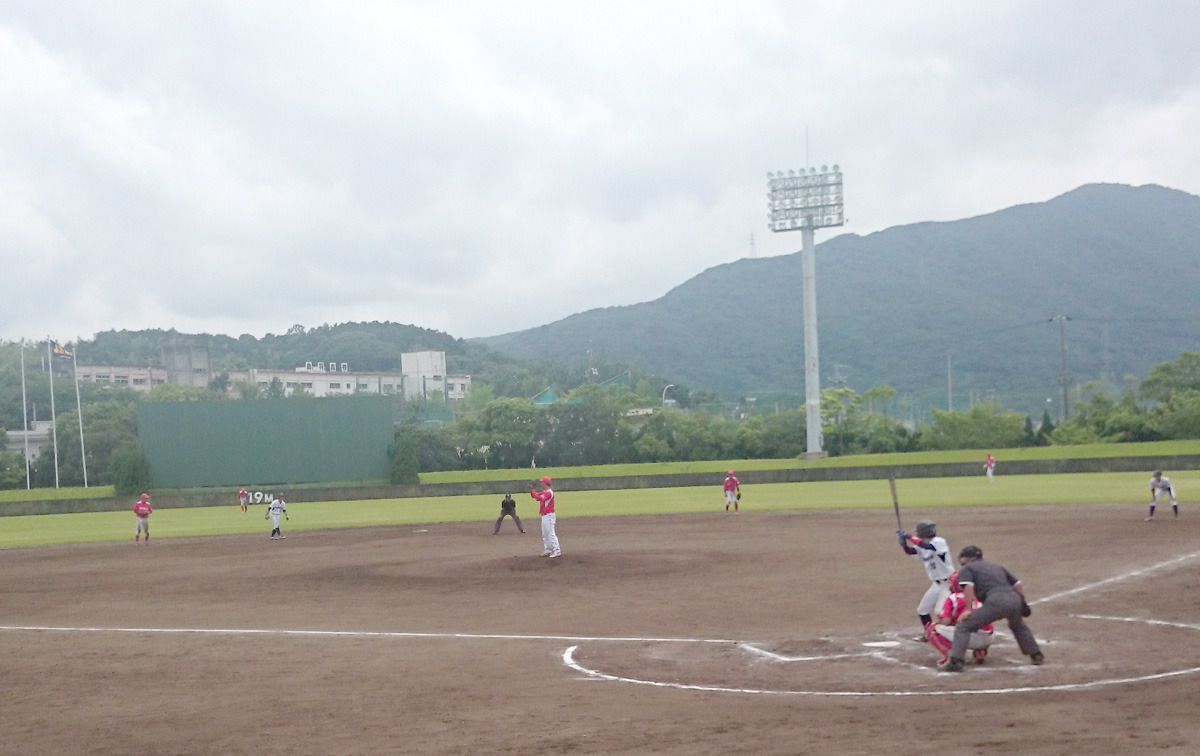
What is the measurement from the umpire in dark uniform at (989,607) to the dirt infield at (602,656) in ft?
1.10

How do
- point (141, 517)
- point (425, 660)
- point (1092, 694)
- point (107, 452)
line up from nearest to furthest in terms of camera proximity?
point (1092, 694)
point (425, 660)
point (141, 517)
point (107, 452)

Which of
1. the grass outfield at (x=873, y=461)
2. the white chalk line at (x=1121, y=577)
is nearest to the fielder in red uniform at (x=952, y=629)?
the white chalk line at (x=1121, y=577)

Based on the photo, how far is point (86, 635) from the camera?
1831cm

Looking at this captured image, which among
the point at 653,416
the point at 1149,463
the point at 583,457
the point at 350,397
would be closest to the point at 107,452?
the point at 350,397

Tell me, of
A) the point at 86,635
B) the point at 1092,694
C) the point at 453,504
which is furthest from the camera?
the point at 453,504

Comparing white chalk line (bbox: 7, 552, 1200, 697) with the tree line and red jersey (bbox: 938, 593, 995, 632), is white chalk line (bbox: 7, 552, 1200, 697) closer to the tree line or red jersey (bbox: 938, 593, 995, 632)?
red jersey (bbox: 938, 593, 995, 632)

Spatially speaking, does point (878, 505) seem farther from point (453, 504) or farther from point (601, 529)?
point (453, 504)

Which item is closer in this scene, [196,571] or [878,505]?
[196,571]

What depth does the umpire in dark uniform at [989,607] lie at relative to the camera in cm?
1201

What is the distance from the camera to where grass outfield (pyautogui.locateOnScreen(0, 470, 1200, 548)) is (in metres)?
44.8

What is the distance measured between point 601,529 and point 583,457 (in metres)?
58.4

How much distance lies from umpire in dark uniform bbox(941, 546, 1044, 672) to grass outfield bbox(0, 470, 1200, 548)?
26.2 metres

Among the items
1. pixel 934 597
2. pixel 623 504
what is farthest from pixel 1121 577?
pixel 623 504

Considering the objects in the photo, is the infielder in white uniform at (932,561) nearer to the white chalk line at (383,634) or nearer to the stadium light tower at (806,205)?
the white chalk line at (383,634)
